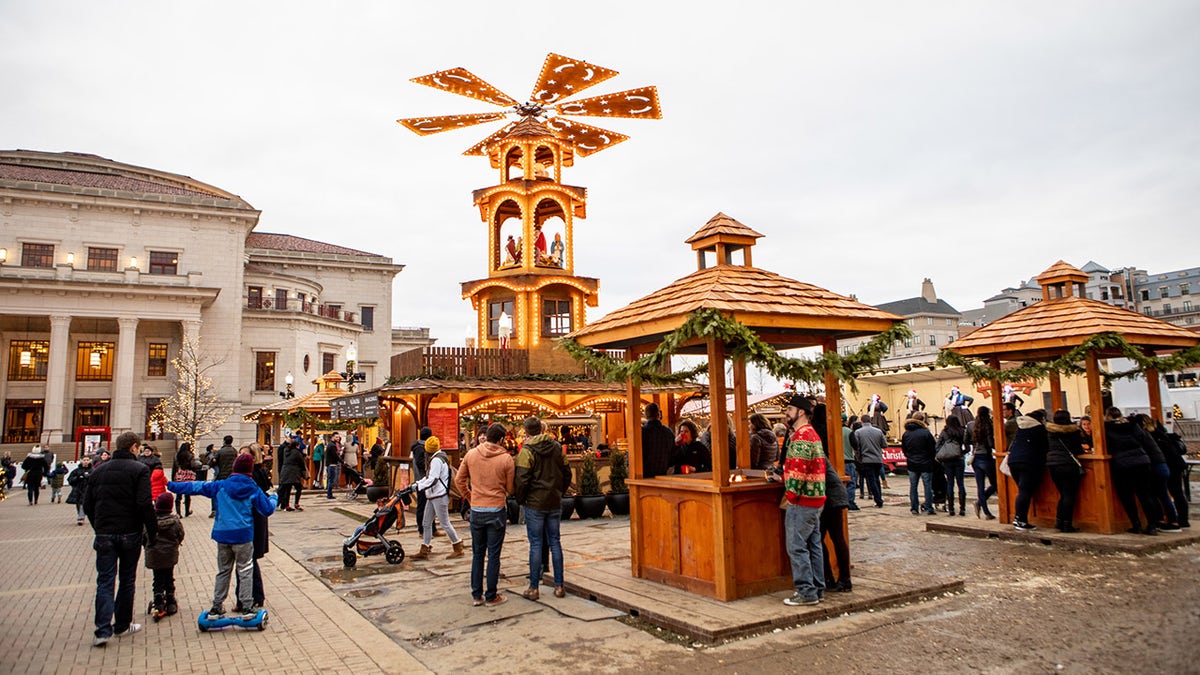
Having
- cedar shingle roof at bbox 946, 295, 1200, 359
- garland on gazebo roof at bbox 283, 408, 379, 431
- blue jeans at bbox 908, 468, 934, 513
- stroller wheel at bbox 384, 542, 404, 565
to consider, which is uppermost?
cedar shingle roof at bbox 946, 295, 1200, 359

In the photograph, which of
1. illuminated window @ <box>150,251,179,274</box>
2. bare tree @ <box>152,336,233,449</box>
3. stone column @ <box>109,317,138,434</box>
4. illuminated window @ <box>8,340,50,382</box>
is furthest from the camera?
illuminated window @ <box>150,251,179,274</box>

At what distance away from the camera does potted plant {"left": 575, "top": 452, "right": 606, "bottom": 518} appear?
15.1 m

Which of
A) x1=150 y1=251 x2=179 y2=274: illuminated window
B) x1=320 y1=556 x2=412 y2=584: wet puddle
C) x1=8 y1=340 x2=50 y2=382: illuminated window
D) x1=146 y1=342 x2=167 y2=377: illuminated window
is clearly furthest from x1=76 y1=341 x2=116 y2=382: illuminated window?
x1=320 y1=556 x2=412 y2=584: wet puddle

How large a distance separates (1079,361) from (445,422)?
13.6 metres

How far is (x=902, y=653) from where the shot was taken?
230 inches


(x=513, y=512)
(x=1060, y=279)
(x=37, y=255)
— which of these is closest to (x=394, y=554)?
(x=513, y=512)

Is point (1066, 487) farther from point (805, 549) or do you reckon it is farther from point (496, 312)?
point (496, 312)

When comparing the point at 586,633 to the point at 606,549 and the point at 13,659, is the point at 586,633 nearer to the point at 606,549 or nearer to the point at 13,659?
the point at 606,549

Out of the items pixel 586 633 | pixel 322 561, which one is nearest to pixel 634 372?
pixel 586 633

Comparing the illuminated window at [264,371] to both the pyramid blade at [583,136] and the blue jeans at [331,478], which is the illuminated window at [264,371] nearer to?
the blue jeans at [331,478]

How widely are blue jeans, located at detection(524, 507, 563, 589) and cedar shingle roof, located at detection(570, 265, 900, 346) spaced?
7.48ft

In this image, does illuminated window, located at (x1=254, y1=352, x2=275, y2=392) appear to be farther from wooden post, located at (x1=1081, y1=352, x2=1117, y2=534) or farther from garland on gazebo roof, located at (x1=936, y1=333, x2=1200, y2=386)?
wooden post, located at (x1=1081, y1=352, x2=1117, y2=534)

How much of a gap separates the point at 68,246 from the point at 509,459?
159 ft

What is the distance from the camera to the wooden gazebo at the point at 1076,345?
1075cm
